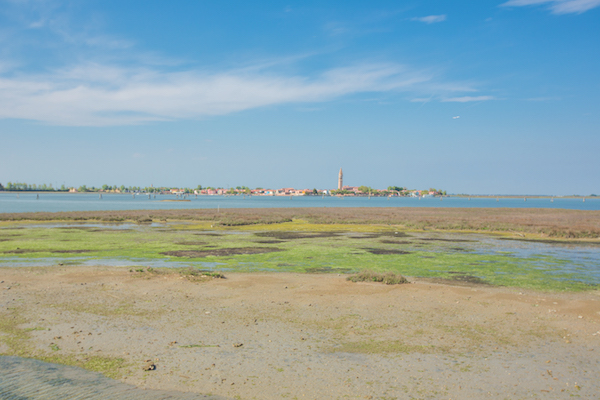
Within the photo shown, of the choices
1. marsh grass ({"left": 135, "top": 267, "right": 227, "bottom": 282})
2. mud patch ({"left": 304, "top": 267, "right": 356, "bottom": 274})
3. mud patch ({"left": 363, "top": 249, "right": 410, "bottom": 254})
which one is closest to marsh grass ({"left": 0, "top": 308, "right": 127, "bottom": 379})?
marsh grass ({"left": 135, "top": 267, "right": 227, "bottom": 282})

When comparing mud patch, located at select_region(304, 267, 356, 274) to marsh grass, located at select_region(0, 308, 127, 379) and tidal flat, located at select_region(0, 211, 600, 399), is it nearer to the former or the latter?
tidal flat, located at select_region(0, 211, 600, 399)

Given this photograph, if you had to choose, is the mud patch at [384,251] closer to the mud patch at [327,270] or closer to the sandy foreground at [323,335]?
the mud patch at [327,270]

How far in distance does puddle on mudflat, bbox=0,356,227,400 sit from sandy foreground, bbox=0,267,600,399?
32cm

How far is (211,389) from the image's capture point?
23.3 ft

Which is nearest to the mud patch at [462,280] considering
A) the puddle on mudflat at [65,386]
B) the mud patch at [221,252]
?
the mud patch at [221,252]

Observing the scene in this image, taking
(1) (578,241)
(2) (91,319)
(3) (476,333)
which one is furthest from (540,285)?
(1) (578,241)

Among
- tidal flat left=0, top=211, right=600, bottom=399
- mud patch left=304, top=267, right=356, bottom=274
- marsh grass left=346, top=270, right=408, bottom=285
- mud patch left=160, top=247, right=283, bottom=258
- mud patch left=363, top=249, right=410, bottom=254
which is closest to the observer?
tidal flat left=0, top=211, right=600, bottom=399

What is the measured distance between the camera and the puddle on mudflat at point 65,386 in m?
6.67

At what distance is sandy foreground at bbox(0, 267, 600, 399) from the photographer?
7375 millimetres

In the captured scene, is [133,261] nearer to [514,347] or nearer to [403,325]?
[403,325]

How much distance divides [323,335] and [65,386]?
536 cm

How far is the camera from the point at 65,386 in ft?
22.8

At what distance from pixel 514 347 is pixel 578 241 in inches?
1316

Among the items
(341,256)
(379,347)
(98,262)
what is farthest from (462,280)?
(98,262)
